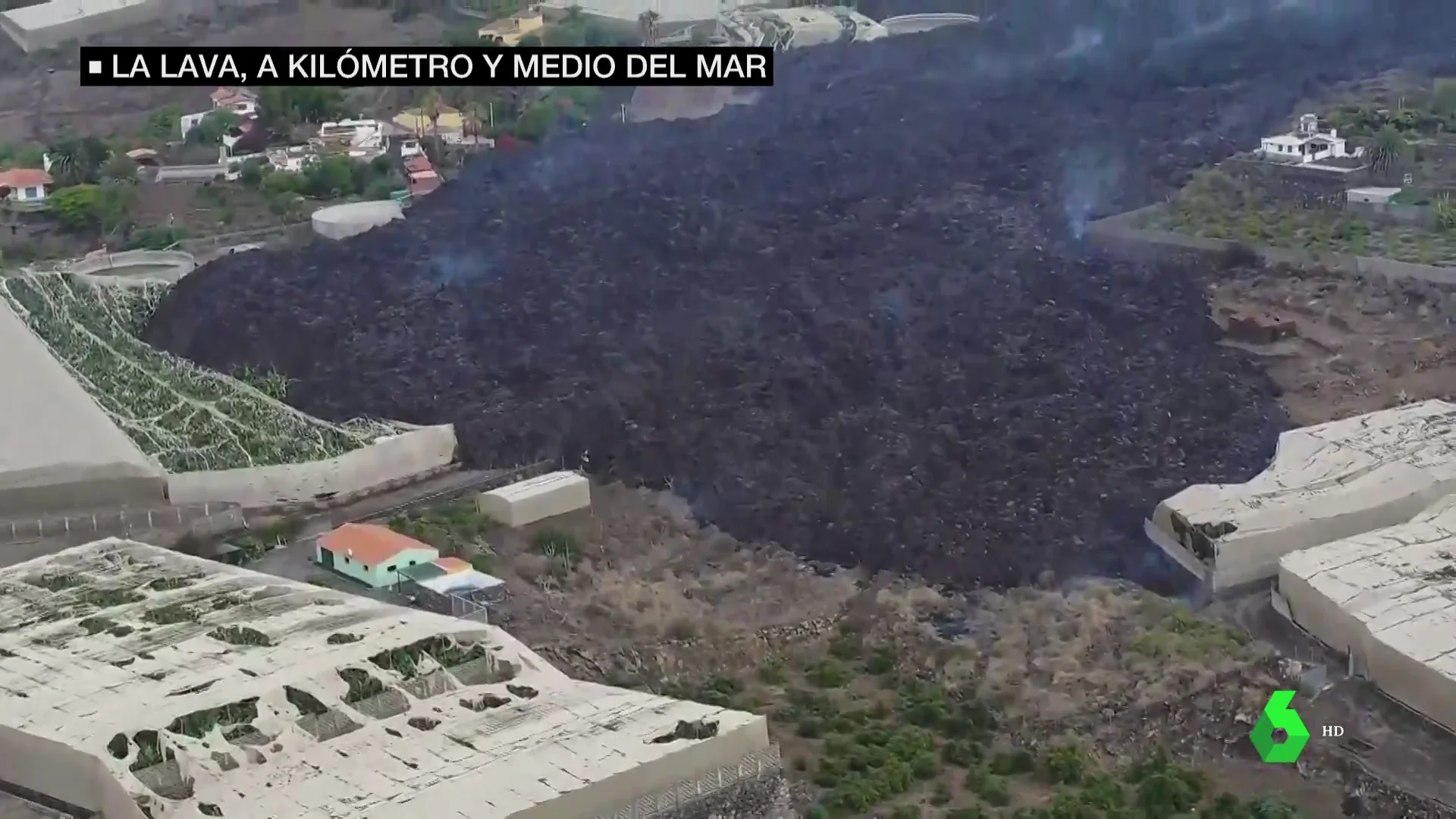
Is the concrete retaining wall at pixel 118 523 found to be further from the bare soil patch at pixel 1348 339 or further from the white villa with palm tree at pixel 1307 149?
the white villa with palm tree at pixel 1307 149

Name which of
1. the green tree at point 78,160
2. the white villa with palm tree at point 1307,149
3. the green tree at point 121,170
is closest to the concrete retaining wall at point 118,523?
the green tree at point 121,170

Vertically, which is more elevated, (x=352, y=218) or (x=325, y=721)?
(x=325, y=721)

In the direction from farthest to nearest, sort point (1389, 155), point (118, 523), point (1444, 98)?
1. point (1444, 98)
2. point (1389, 155)
3. point (118, 523)

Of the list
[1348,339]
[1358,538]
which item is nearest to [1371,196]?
[1348,339]

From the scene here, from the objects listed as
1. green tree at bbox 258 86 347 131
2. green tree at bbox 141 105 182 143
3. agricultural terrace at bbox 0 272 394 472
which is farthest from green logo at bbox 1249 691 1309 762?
green tree at bbox 141 105 182 143

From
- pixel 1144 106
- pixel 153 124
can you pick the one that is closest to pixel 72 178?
pixel 153 124

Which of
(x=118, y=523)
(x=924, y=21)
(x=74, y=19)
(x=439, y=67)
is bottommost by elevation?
(x=118, y=523)

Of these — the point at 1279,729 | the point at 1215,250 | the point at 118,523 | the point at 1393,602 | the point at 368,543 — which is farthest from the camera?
the point at 1215,250

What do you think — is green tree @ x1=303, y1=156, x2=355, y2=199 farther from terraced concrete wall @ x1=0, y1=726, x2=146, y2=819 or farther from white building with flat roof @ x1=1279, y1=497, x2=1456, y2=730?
terraced concrete wall @ x1=0, y1=726, x2=146, y2=819

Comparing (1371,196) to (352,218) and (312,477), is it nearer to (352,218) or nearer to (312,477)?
(352,218)
